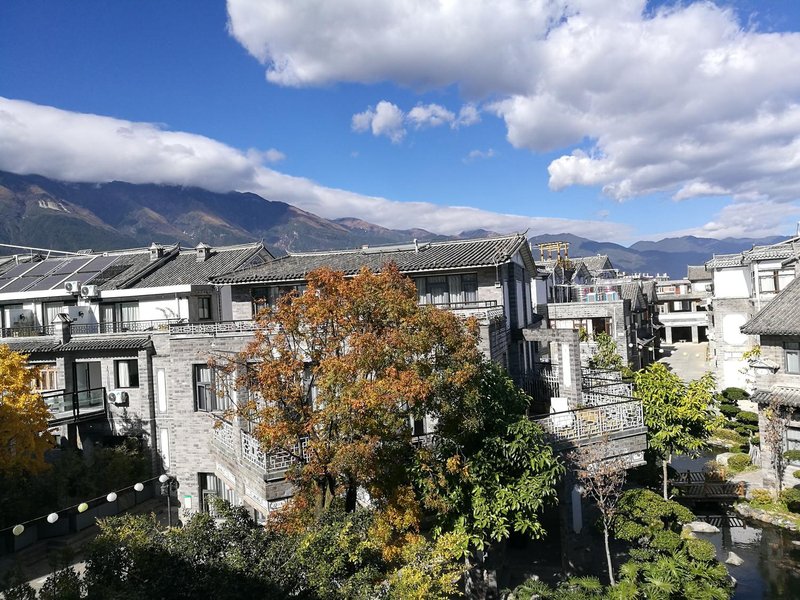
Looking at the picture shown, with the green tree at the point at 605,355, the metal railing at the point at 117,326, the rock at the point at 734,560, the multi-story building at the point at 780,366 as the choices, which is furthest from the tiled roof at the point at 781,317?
the metal railing at the point at 117,326

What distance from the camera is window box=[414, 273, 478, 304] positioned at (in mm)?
23203

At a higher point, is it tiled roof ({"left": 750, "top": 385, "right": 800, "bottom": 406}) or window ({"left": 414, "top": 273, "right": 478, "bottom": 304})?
window ({"left": 414, "top": 273, "right": 478, "bottom": 304})

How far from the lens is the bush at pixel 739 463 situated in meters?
27.0

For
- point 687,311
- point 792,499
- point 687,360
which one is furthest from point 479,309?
point 687,311

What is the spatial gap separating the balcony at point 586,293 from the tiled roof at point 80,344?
31171mm

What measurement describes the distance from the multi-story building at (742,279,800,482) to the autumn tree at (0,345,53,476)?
30.9m

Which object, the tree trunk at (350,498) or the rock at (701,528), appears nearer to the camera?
the tree trunk at (350,498)

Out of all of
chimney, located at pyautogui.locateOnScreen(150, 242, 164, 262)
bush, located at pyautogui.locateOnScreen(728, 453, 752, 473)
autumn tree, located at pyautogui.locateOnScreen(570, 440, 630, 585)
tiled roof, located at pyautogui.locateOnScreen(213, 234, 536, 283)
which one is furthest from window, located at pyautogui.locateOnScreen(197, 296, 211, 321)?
bush, located at pyautogui.locateOnScreen(728, 453, 752, 473)

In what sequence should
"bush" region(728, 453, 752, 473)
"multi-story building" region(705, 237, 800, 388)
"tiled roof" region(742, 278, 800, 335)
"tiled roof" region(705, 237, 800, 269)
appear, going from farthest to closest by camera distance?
"multi-story building" region(705, 237, 800, 388), "tiled roof" region(705, 237, 800, 269), "bush" region(728, 453, 752, 473), "tiled roof" region(742, 278, 800, 335)

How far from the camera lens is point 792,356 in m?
24.8

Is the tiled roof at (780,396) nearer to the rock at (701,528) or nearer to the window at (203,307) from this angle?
the rock at (701,528)

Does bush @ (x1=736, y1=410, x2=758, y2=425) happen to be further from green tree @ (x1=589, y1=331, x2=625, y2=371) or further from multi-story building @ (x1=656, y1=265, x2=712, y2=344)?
multi-story building @ (x1=656, y1=265, x2=712, y2=344)

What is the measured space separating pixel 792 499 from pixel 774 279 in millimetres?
17539

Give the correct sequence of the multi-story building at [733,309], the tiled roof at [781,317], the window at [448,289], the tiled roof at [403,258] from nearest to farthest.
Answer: the tiled roof at [403,258] → the window at [448,289] → the tiled roof at [781,317] → the multi-story building at [733,309]
